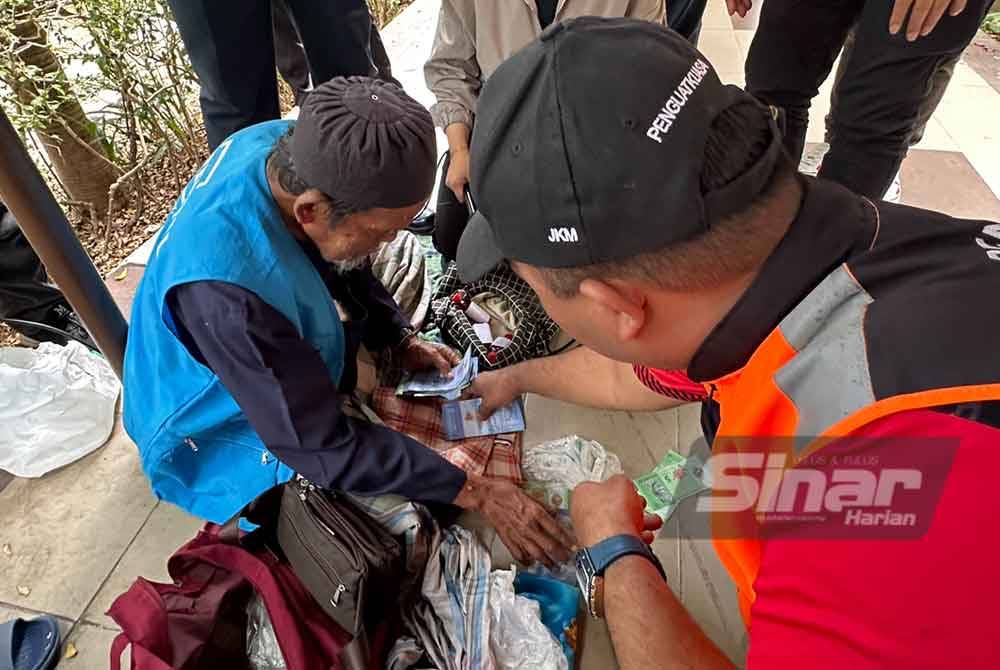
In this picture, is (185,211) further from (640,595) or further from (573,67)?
(640,595)

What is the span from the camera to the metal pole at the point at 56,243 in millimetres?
1370

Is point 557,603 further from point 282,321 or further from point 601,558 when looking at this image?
point 282,321

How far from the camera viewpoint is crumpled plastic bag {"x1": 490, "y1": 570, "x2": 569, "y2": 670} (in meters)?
1.43

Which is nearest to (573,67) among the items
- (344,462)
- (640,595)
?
(640,595)

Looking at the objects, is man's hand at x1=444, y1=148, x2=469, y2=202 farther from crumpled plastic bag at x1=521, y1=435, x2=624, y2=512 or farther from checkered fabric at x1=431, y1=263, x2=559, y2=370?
crumpled plastic bag at x1=521, y1=435, x2=624, y2=512

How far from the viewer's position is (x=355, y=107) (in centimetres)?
130

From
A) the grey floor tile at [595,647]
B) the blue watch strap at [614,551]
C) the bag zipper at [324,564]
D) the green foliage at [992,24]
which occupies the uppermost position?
the blue watch strap at [614,551]

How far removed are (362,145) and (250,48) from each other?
1133mm

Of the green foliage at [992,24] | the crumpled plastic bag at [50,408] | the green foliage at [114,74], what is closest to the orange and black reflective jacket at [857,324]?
the crumpled plastic bag at [50,408]

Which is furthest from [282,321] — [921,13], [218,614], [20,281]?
[921,13]

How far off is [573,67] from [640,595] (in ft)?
2.80

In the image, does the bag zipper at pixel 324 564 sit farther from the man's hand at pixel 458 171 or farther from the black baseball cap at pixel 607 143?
the man's hand at pixel 458 171

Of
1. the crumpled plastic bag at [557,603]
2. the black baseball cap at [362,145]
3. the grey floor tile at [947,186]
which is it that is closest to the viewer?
the black baseball cap at [362,145]

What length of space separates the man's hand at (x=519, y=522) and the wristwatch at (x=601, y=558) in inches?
14.8
